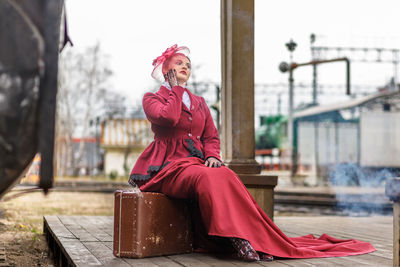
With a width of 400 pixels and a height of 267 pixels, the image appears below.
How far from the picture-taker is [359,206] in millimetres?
14953

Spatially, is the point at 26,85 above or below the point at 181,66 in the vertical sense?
below

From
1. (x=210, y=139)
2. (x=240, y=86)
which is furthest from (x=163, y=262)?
(x=240, y=86)

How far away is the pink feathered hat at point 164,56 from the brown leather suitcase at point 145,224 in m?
0.99

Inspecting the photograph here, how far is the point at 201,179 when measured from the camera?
3.38 metres

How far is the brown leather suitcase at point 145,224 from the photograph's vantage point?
3443 millimetres

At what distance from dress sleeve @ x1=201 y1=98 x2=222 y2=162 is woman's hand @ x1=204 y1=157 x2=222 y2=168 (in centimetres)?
7

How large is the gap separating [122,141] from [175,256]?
37754mm

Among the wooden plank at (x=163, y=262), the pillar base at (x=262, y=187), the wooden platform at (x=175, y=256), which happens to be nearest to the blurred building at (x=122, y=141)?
the wooden platform at (x=175, y=256)

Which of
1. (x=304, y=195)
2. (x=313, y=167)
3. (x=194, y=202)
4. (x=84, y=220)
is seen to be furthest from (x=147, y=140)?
(x=194, y=202)

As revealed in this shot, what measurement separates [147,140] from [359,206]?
27.8 meters

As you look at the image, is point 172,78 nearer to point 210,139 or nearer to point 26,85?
Answer: point 210,139

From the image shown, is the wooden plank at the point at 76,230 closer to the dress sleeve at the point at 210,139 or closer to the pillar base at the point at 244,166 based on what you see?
the dress sleeve at the point at 210,139

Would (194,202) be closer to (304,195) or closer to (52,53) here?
(52,53)

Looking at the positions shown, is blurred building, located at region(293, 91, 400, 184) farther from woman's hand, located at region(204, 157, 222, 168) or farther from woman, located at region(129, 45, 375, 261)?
woman's hand, located at region(204, 157, 222, 168)
